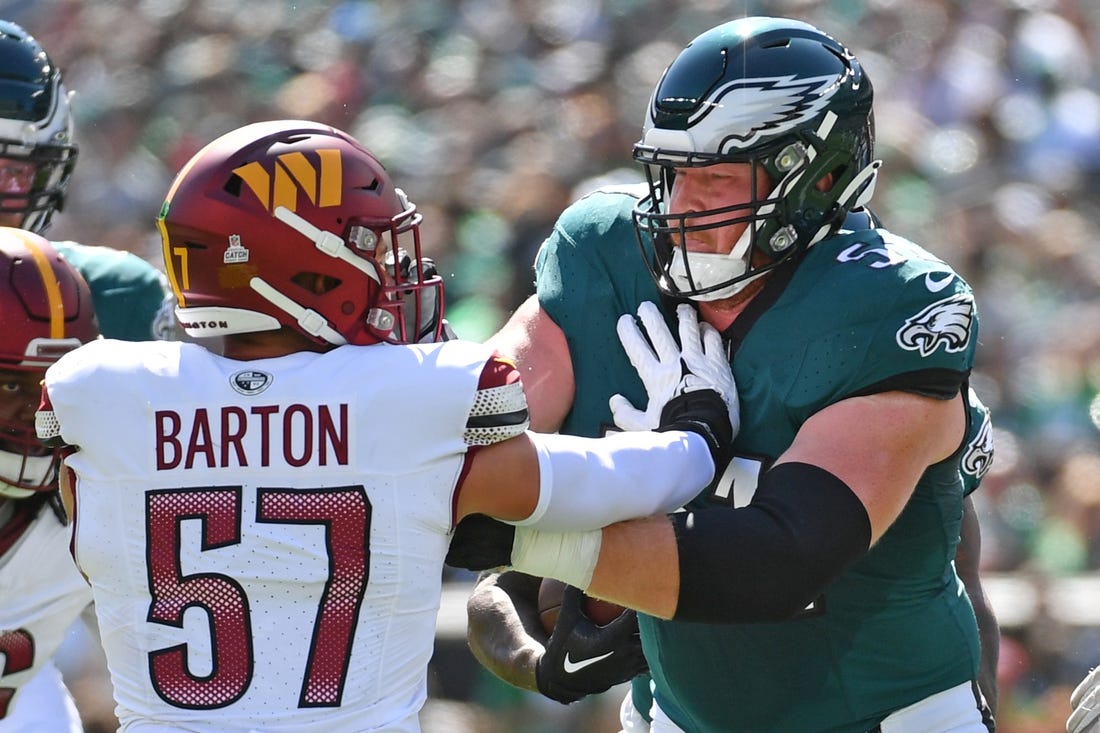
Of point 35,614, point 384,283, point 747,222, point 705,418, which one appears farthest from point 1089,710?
point 35,614

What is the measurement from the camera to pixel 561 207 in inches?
285

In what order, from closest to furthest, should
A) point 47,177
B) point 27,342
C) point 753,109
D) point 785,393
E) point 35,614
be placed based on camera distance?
point 785,393 < point 753,109 < point 27,342 < point 35,614 < point 47,177

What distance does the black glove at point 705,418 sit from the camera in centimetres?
265

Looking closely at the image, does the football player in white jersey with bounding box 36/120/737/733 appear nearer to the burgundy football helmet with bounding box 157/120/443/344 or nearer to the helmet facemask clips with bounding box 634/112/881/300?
the burgundy football helmet with bounding box 157/120/443/344

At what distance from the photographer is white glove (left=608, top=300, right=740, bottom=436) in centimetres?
279

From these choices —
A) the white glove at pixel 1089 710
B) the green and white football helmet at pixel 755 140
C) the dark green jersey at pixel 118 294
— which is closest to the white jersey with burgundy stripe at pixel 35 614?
the dark green jersey at pixel 118 294

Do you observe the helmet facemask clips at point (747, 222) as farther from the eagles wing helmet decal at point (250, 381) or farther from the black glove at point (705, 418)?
the eagles wing helmet decal at point (250, 381)

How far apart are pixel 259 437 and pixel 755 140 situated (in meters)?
1.12

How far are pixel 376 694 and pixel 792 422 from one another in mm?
888

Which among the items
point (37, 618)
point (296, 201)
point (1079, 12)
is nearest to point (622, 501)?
point (296, 201)

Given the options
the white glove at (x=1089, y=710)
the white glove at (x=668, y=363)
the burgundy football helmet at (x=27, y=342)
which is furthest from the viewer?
the burgundy football helmet at (x=27, y=342)

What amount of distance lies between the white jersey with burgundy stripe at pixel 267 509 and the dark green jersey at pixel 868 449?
2.16ft

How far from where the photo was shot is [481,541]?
2.42 m

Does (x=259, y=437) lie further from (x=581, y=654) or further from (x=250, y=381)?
(x=581, y=654)
